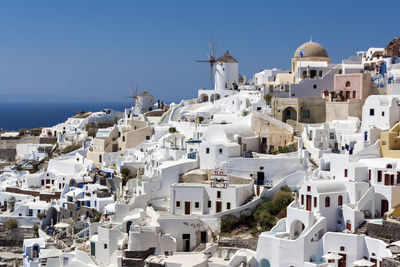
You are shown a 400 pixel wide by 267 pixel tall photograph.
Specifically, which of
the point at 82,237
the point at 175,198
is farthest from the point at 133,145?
the point at 175,198

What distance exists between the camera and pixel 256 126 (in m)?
35.0

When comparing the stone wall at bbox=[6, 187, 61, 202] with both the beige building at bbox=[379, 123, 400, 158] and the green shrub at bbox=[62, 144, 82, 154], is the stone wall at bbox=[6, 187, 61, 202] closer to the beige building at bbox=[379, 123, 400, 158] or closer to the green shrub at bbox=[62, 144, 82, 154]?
the green shrub at bbox=[62, 144, 82, 154]

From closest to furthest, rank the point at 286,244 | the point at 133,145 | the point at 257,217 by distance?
the point at 286,244 → the point at 257,217 → the point at 133,145

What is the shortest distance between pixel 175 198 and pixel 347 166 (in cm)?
841

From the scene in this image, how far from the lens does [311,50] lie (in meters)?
43.0

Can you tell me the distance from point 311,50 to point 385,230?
2076 cm

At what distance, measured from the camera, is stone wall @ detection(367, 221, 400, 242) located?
2423 centimetres

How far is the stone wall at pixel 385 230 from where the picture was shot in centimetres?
2423

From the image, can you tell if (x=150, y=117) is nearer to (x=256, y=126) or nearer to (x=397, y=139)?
(x=256, y=126)

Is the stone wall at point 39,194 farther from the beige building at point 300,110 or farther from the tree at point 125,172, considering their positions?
the beige building at point 300,110

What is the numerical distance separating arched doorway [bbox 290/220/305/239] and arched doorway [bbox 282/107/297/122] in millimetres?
10480

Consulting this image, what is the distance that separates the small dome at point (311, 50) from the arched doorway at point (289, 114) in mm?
7687

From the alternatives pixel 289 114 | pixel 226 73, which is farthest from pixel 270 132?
pixel 226 73

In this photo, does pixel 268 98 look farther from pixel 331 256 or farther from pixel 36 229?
pixel 36 229
